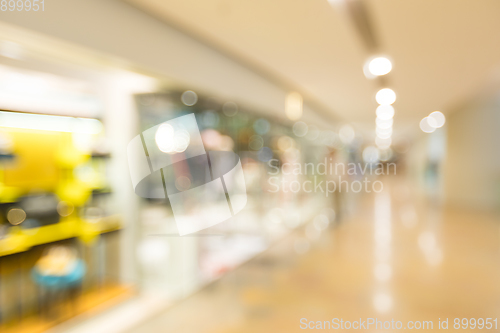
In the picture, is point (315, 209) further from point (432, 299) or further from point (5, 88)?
point (5, 88)

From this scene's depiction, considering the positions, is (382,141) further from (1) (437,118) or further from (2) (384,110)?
(2) (384,110)

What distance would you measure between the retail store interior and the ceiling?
0.02 m

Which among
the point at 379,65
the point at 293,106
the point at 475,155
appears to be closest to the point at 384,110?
the point at 293,106

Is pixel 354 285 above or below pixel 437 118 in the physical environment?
below

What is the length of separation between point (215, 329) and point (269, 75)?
3767mm

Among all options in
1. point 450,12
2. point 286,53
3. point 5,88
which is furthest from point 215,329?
point 450,12

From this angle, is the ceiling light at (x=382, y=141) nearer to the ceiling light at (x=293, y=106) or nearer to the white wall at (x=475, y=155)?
the white wall at (x=475, y=155)

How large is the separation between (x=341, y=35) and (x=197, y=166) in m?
2.28

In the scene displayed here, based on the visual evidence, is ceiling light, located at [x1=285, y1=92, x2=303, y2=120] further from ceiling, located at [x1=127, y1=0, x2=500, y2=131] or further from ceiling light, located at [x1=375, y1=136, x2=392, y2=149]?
ceiling light, located at [x1=375, y1=136, x2=392, y2=149]

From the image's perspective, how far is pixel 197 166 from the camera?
379 cm

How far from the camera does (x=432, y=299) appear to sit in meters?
3.35

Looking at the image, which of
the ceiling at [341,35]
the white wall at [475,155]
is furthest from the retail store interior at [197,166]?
the white wall at [475,155]

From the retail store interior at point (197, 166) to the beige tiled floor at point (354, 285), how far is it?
0.03 metres

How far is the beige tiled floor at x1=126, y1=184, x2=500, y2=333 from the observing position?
3041mm
